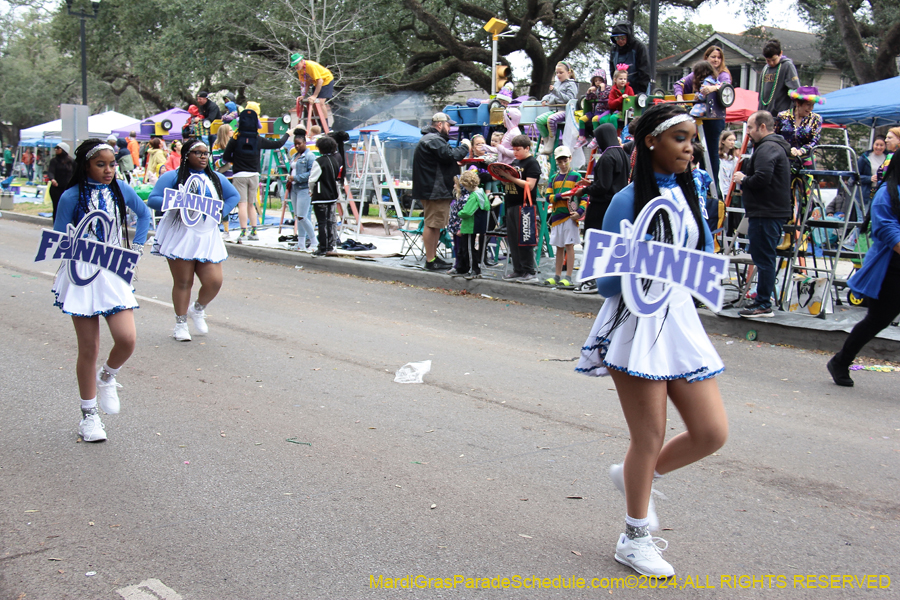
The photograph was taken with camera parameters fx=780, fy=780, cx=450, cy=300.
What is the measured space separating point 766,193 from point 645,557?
234 inches

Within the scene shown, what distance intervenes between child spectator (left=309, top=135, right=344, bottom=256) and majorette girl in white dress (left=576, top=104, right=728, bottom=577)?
1068cm

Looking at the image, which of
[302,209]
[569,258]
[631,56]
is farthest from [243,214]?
[631,56]

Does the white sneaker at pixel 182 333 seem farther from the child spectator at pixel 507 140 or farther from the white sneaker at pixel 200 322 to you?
the child spectator at pixel 507 140

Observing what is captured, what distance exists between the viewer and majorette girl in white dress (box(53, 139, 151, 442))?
476 cm

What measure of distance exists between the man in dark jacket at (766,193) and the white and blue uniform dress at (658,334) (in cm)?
529

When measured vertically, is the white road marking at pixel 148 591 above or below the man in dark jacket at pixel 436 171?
below

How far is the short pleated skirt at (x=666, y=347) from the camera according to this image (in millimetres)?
3074

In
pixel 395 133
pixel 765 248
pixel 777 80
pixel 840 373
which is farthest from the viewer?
pixel 395 133

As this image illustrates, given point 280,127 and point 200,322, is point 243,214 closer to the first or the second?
point 280,127

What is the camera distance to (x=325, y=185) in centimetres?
1346

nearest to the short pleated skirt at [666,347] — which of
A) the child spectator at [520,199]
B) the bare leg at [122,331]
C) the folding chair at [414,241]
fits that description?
the bare leg at [122,331]

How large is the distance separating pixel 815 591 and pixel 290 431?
3.15 meters

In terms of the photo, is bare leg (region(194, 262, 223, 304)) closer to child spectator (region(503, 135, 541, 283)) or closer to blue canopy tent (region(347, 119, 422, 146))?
child spectator (region(503, 135, 541, 283))

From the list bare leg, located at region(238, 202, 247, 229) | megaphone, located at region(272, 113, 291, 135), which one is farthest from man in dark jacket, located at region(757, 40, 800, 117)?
megaphone, located at region(272, 113, 291, 135)
